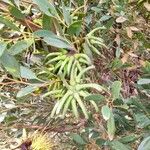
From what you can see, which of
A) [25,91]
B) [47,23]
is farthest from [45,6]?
[25,91]

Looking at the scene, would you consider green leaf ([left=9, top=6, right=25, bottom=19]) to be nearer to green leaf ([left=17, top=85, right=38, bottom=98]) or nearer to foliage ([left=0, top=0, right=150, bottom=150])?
foliage ([left=0, top=0, right=150, bottom=150])

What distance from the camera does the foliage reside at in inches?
32.9

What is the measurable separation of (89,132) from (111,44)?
→ 0.76 ft

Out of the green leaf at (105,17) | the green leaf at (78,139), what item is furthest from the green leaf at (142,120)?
the green leaf at (105,17)

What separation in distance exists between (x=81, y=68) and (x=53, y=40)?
7 cm

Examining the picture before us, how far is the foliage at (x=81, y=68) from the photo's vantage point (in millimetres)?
835

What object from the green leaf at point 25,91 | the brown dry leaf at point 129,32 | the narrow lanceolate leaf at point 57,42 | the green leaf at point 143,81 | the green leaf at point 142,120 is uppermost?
the narrow lanceolate leaf at point 57,42

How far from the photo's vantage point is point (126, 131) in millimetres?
1035

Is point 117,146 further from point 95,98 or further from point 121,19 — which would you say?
point 121,19

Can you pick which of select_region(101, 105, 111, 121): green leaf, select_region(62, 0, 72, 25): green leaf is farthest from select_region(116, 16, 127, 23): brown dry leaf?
select_region(101, 105, 111, 121): green leaf

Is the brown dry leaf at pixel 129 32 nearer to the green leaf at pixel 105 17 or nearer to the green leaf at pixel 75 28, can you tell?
the green leaf at pixel 105 17

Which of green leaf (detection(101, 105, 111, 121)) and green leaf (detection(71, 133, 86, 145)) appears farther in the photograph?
green leaf (detection(71, 133, 86, 145))

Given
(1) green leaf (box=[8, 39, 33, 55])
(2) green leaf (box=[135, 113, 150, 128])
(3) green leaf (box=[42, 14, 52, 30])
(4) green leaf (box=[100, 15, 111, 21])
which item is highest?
(3) green leaf (box=[42, 14, 52, 30])

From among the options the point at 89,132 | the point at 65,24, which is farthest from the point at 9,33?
the point at 89,132
